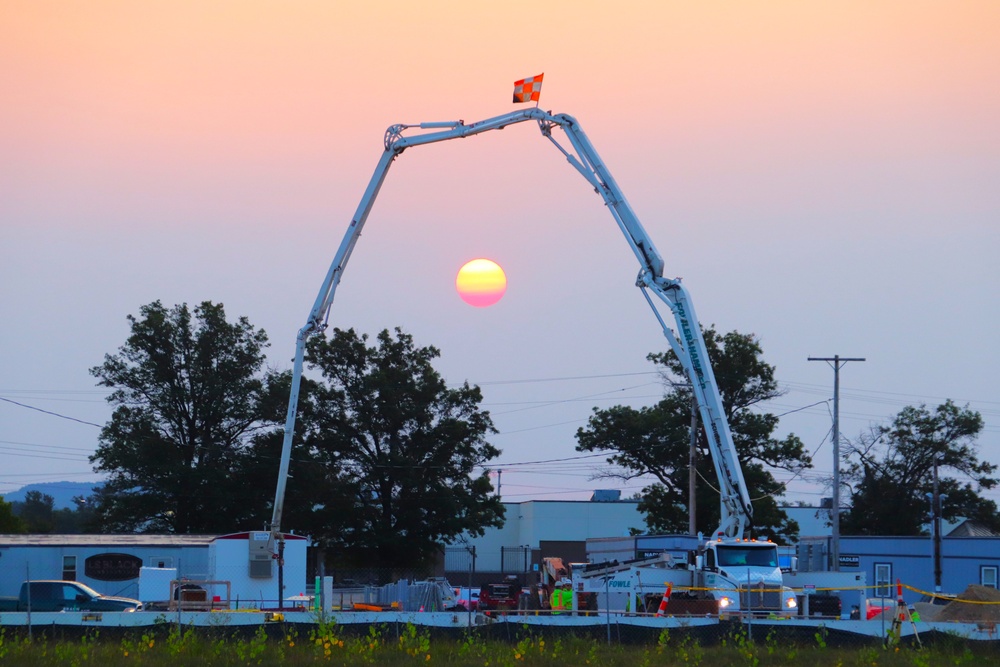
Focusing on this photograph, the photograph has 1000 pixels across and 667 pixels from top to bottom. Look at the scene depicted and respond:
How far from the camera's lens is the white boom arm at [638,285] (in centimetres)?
3372

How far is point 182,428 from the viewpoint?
65250 mm

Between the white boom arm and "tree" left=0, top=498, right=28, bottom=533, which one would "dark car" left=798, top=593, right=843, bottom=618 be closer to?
the white boom arm

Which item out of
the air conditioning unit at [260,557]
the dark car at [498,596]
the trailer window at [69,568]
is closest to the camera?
the air conditioning unit at [260,557]

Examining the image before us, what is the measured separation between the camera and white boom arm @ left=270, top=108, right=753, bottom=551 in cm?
3372

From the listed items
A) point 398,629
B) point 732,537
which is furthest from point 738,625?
point 732,537

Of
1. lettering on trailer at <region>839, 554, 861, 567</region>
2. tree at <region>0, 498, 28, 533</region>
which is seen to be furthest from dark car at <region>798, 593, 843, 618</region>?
tree at <region>0, 498, 28, 533</region>

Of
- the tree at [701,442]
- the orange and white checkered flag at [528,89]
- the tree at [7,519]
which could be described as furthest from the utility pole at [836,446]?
the tree at [7,519]

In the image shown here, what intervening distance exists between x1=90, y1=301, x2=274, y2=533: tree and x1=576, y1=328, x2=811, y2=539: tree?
19349 mm

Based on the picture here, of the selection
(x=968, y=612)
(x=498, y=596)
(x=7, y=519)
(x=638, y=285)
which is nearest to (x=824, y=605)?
(x=968, y=612)

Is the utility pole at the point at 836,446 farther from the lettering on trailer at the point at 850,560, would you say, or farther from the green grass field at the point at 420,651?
the green grass field at the point at 420,651

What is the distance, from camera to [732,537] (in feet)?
112

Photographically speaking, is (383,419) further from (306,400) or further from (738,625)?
(738,625)

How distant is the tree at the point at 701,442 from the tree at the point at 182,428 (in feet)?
63.5

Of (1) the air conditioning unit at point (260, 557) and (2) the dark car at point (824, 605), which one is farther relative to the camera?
(1) the air conditioning unit at point (260, 557)
